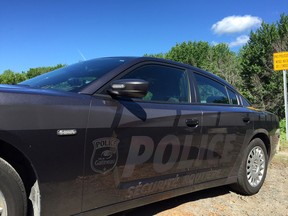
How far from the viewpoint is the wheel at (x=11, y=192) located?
2.51 metres

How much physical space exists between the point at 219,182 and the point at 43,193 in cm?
259

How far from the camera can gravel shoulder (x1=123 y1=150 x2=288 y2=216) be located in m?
4.44

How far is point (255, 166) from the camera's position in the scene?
211 inches

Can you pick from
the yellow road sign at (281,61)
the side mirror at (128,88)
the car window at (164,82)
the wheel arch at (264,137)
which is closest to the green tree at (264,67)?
the yellow road sign at (281,61)

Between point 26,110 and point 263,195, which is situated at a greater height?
point 26,110

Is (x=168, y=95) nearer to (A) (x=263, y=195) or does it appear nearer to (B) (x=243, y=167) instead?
(B) (x=243, y=167)

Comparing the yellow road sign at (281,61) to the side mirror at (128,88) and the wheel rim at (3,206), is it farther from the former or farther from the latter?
the wheel rim at (3,206)

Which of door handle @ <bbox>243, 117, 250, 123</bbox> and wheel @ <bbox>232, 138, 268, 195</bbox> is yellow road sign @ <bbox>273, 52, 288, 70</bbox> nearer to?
wheel @ <bbox>232, 138, 268, 195</bbox>

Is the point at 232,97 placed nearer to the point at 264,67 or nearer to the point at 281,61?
the point at 281,61

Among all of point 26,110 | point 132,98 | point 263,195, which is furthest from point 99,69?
point 263,195

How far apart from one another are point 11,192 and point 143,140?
1.30m

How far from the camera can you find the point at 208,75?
4.90m

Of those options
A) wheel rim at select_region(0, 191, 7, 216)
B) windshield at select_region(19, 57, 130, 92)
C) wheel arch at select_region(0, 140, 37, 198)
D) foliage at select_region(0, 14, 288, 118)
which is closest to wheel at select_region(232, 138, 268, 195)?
windshield at select_region(19, 57, 130, 92)

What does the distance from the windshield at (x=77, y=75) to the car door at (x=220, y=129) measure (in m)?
1.21
